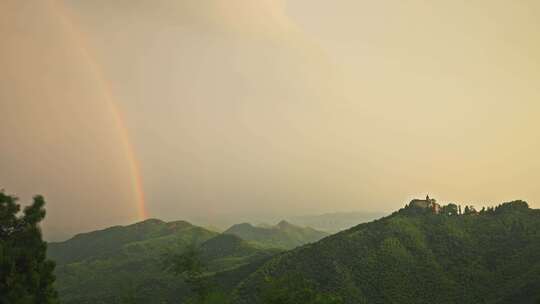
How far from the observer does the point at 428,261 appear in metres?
118

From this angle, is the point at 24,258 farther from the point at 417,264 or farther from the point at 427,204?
the point at 427,204

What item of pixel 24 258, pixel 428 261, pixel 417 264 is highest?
pixel 24 258

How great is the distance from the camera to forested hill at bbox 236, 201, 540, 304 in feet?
338

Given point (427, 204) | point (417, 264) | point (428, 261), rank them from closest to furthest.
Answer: point (417, 264) < point (428, 261) < point (427, 204)

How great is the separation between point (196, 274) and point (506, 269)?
89222 mm

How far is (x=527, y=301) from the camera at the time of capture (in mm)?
83250

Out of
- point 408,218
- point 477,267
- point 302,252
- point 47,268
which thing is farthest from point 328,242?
point 47,268

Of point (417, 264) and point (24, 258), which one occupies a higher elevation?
point (24, 258)

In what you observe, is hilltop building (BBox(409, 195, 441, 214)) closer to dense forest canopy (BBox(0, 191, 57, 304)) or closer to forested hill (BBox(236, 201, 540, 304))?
forested hill (BBox(236, 201, 540, 304))

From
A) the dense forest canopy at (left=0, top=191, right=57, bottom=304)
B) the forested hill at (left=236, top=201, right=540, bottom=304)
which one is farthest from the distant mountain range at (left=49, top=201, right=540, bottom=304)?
the dense forest canopy at (left=0, top=191, right=57, bottom=304)

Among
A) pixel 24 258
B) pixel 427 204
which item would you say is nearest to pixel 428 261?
pixel 427 204

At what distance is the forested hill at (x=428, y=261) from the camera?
10304cm

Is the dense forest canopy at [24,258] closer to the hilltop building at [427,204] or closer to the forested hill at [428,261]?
the forested hill at [428,261]

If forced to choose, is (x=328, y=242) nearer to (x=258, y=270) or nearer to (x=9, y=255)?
(x=258, y=270)
